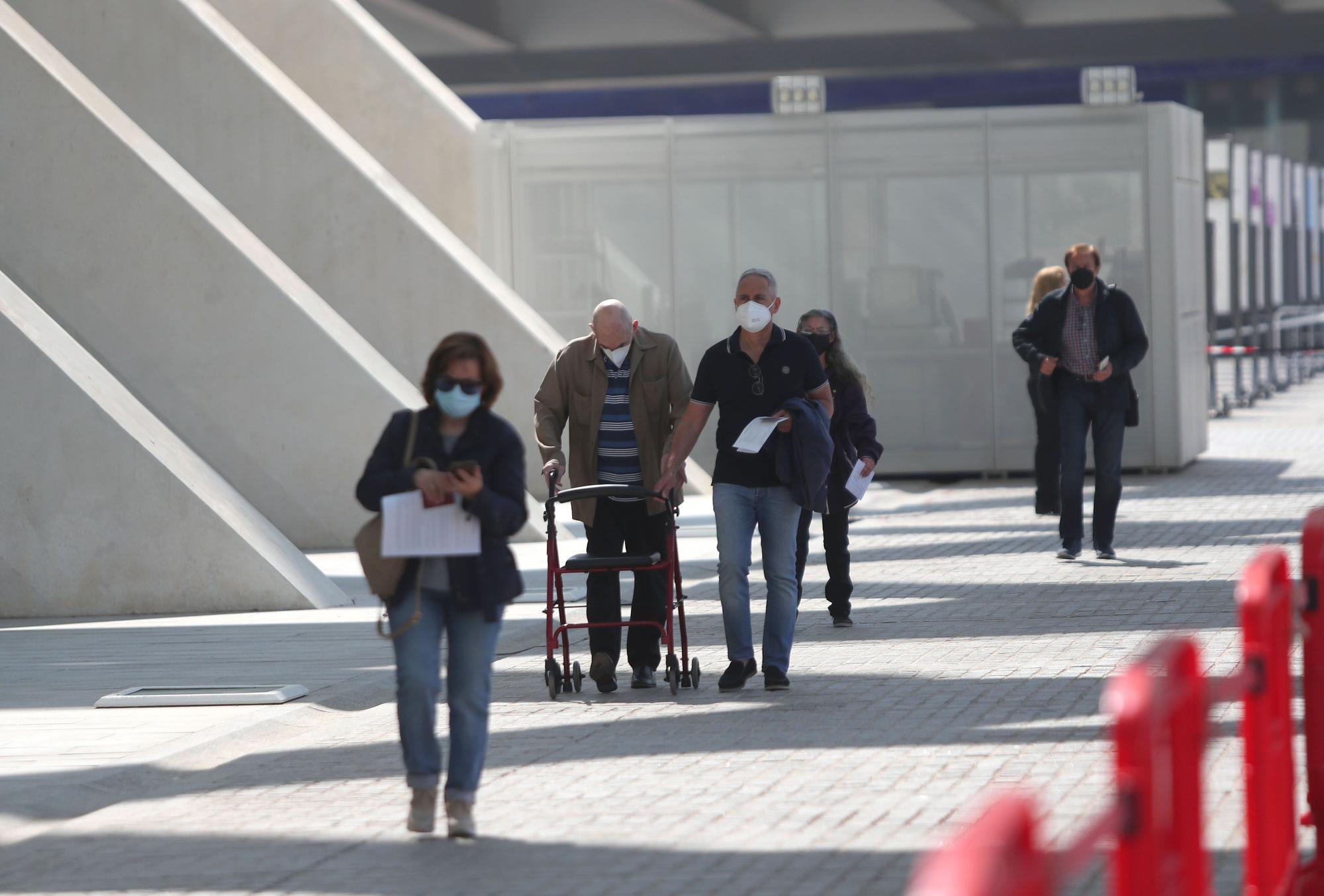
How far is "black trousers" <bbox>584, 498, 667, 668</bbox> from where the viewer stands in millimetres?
9328

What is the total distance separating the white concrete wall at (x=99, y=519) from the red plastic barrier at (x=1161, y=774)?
29.3ft

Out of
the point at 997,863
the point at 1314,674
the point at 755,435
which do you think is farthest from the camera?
the point at 755,435

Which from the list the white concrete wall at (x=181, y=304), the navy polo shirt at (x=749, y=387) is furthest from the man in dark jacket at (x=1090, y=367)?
the white concrete wall at (x=181, y=304)

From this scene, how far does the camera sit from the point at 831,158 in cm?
2038

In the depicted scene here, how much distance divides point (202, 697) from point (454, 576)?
3343 millimetres

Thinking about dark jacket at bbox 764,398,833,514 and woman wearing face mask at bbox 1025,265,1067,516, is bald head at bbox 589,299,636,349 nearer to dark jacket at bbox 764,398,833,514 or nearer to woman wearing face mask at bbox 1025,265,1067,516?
dark jacket at bbox 764,398,833,514

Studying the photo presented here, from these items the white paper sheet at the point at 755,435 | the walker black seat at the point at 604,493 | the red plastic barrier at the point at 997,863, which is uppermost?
the white paper sheet at the point at 755,435

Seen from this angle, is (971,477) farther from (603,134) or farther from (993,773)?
(993,773)

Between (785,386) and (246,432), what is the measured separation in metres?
7.58

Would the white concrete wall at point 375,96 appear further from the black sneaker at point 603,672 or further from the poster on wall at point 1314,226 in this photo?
the poster on wall at point 1314,226

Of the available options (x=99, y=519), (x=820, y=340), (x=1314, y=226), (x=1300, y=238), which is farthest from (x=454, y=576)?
(x=1314, y=226)

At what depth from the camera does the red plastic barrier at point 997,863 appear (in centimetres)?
268

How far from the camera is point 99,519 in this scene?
40.7 ft

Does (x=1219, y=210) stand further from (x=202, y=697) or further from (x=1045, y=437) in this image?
(x=202, y=697)
